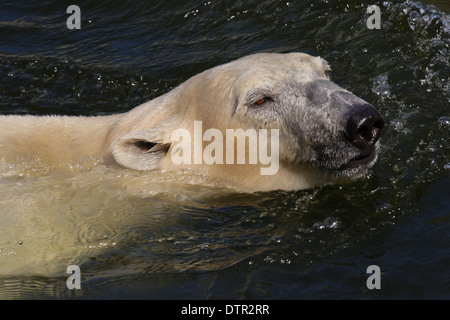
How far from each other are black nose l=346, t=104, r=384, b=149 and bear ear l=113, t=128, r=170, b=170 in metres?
1.43

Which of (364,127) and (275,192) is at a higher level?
(364,127)

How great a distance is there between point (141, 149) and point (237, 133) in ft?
2.43

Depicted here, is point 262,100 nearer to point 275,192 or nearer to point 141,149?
point 275,192

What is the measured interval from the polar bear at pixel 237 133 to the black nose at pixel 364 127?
0.04ft

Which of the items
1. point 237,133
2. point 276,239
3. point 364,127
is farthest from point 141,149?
point 364,127

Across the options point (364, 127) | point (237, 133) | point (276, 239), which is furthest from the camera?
point (237, 133)

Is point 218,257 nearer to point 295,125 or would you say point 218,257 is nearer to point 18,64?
point 295,125

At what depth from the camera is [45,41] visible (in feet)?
30.5

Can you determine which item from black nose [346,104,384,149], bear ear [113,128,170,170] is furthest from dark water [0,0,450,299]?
black nose [346,104,384,149]

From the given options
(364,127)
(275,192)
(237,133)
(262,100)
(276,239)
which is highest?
(262,100)

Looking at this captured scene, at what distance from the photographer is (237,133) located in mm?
5328

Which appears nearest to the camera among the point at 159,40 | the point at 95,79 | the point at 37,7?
the point at 95,79

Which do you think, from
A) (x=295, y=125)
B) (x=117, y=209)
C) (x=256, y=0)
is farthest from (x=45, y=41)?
(x=295, y=125)

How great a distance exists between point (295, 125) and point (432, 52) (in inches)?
128
